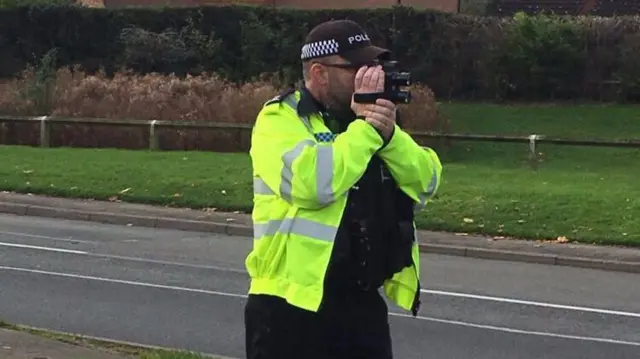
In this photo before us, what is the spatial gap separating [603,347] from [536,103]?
26339mm

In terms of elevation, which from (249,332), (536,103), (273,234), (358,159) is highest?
(358,159)

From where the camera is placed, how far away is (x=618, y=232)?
14.0 meters

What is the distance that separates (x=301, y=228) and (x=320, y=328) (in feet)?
1.16

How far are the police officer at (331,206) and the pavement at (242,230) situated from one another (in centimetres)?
905

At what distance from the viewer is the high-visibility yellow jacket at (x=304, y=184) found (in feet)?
11.9

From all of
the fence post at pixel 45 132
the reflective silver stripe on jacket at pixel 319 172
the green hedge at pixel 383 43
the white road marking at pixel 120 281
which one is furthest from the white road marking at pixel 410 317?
the green hedge at pixel 383 43

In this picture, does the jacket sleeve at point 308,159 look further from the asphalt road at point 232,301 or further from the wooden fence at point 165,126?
the wooden fence at point 165,126

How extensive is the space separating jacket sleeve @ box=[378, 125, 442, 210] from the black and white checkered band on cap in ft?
1.05

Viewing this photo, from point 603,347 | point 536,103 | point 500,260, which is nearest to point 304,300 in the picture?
point 603,347

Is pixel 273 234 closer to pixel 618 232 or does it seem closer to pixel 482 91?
pixel 618 232

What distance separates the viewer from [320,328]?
3.81 m

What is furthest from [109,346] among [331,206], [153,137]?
[153,137]

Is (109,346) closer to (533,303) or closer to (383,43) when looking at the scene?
(533,303)

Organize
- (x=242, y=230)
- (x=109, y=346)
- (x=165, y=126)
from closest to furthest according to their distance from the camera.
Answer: (x=109, y=346) → (x=242, y=230) → (x=165, y=126)
